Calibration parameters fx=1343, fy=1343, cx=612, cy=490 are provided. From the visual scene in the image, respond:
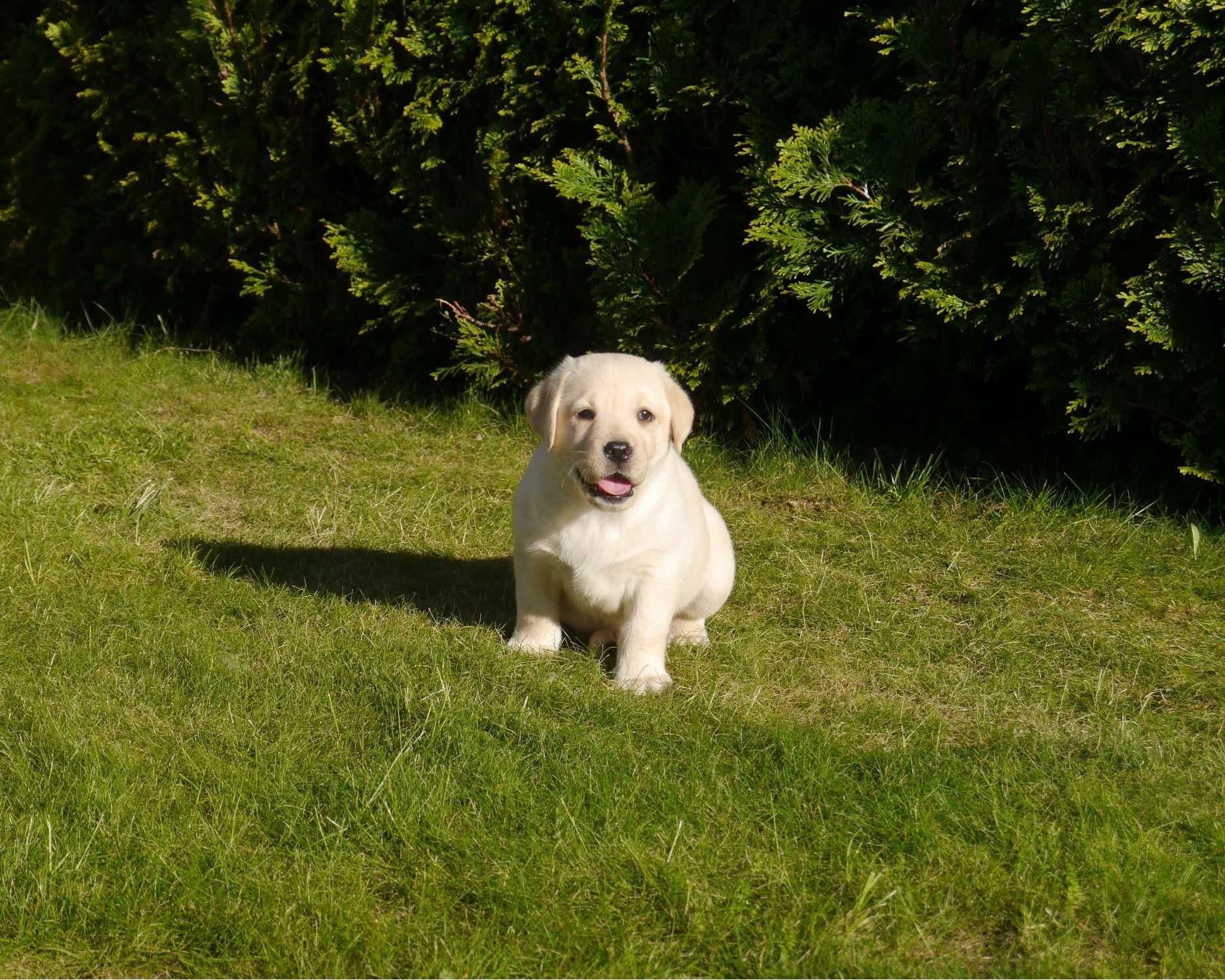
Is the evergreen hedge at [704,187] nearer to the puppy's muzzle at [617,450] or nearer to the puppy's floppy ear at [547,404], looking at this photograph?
the puppy's floppy ear at [547,404]

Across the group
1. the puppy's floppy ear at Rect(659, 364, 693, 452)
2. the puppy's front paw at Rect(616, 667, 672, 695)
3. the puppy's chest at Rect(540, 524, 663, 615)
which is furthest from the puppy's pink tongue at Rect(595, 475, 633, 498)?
the puppy's front paw at Rect(616, 667, 672, 695)

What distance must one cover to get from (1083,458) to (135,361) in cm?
521

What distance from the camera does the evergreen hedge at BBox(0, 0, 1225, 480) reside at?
17.5 feet

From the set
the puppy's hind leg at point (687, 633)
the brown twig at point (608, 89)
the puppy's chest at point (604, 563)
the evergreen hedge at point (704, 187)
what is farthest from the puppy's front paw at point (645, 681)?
the brown twig at point (608, 89)

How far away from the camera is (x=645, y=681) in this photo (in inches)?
166

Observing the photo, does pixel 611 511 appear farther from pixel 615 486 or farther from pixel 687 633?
pixel 687 633

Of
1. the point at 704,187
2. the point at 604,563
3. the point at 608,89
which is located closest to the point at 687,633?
the point at 604,563

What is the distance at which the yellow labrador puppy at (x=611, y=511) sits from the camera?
4.12m

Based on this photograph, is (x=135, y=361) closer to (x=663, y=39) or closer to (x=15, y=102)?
(x=15, y=102)

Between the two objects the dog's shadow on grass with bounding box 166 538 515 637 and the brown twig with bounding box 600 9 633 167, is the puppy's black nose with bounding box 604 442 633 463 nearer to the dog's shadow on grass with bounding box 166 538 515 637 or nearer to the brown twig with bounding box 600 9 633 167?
the dog's shadow on grass with bounding box 166 538 515 637

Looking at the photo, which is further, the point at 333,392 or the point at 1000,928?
the point at 333,392

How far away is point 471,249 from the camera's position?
6.78 metres

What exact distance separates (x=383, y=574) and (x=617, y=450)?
1556 millimetres

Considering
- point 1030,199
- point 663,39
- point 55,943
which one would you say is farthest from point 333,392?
point 55,943
